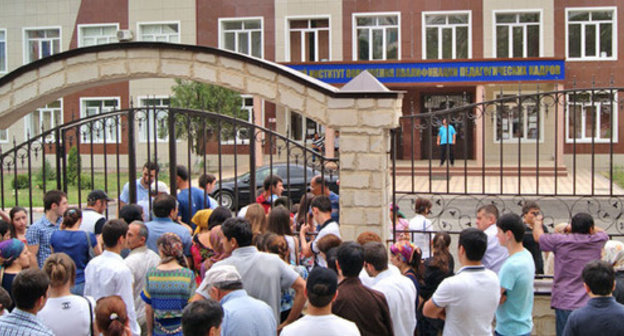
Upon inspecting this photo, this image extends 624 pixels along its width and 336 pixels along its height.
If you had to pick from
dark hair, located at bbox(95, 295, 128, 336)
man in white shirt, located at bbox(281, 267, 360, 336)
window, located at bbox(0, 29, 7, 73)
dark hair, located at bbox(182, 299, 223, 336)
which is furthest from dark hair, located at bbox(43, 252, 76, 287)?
window, located at bbox(0, 29, 7, 73)

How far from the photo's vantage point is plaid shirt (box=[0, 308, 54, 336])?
182 inches

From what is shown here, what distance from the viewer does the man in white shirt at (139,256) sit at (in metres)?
6.41

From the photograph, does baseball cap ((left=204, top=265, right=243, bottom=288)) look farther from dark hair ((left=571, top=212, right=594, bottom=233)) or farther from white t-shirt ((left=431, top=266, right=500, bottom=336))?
dark hair ((left=571, top=212, right=594, bottom=233))

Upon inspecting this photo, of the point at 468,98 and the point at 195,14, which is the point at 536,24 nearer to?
the point at 468,98

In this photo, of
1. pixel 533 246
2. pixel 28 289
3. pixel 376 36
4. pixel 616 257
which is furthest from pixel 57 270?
pixel 376 36

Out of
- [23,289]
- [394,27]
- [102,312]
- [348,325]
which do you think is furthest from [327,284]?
[394,27]

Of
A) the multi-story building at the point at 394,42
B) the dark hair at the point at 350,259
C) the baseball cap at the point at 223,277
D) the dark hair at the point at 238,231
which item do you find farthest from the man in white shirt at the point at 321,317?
the multi-story building at the point at 394,42

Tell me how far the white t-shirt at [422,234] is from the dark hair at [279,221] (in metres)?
2.09

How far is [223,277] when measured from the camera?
4980mm

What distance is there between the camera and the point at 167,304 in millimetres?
5750

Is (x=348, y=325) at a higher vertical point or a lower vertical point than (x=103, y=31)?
lower

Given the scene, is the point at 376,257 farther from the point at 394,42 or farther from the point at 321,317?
the point at 394,42

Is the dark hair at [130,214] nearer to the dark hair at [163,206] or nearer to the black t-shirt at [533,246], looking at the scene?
the dark hair at [163,206]

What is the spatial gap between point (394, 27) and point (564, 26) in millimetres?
6482
